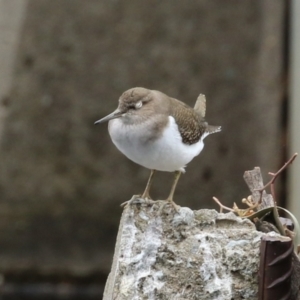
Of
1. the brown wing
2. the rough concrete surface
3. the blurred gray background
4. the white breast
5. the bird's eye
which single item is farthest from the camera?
the blurred gray background

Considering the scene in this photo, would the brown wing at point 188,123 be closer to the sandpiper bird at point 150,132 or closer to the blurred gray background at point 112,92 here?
the sandpiper bird at point 150,132

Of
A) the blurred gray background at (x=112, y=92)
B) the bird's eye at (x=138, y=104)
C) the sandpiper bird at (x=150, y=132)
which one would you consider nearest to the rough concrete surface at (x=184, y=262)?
the sandpiper bird at (x=150, y=132)

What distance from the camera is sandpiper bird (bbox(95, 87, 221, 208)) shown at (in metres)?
3.05

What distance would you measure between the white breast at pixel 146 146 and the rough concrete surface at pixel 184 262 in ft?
2.21

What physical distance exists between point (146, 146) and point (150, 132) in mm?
79

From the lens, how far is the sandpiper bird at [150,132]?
3.05 m

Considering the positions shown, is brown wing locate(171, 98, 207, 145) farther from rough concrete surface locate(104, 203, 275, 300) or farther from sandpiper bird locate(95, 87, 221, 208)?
rough concrete surface locate(104, 203, 275, 300)

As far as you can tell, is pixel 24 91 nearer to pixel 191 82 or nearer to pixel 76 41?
pixel 76 41

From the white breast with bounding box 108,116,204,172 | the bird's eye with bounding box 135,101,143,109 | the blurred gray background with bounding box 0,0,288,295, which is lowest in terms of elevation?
the white breast with bounding box 108,116,204,172

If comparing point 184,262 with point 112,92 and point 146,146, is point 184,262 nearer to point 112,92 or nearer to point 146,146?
point 146,146

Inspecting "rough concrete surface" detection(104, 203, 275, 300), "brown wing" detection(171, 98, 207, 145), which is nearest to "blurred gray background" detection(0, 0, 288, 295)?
"brown wing" detection(171, 98, 207, 145)

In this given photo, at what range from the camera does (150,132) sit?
3.10 meters

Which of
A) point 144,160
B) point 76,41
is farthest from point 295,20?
point 144,160

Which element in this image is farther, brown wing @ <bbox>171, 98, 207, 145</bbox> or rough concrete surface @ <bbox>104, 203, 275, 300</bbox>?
brown wing @ <bbox>171, 98, 207, 145</bbox>
